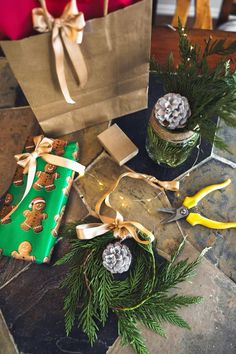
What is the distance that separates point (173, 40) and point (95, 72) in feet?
1.12

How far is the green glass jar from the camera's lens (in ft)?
2.24

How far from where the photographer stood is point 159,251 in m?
0.74

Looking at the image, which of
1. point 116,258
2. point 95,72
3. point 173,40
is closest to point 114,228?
point 116,258

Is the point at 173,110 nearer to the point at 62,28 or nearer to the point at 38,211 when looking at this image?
the point at 62,28

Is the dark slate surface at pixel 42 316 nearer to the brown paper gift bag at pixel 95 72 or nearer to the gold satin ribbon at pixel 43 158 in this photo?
the gold satin ribbon at pixel 43 158

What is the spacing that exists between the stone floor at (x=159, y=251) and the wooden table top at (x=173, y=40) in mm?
248

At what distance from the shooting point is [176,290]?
2.33ft

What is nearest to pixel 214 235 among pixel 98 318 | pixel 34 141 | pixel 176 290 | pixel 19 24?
pixel 176 290

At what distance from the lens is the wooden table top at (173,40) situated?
91 cm

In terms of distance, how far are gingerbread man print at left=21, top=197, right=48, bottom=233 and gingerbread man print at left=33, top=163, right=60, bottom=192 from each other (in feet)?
0.10

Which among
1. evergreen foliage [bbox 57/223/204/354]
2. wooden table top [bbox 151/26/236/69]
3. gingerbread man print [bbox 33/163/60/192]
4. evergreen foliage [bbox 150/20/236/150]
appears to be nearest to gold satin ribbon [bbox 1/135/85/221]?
gingerbread man print [bbox 33/163/60/192]

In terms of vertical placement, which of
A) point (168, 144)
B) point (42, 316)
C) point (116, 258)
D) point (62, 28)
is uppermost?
point (62, 28)

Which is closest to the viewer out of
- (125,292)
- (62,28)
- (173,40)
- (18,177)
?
(62,28)

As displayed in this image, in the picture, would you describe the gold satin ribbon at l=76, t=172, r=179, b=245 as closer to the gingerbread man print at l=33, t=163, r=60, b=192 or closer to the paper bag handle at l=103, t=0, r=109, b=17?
the gingerbread man print at l=33, t=163, r=60, b=192
